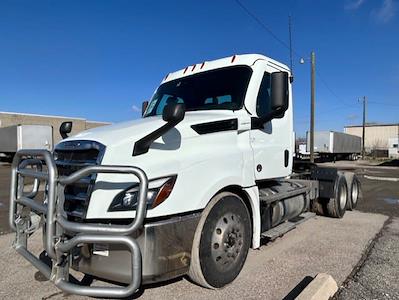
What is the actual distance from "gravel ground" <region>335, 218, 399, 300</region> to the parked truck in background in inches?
1184

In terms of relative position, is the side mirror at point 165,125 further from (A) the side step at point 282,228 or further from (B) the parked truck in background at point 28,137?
(B) the parked truck in background at point 28,137

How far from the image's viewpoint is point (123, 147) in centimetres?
354

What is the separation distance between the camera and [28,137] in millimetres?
33062

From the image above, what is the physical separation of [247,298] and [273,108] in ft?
7.31

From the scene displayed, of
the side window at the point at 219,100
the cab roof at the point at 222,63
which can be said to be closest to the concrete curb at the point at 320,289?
the side window at the point at 219,100

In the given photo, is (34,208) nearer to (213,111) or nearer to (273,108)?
(213,111)

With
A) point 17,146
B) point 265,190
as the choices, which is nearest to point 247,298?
point 265,190

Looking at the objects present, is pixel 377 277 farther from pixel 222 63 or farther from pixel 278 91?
pixel 222 63

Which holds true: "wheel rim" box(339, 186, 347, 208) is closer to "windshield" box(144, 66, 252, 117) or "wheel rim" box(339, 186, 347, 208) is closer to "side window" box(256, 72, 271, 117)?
"side window" box(256, 72, 271, 117)

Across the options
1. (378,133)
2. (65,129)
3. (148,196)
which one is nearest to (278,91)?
(148,196)

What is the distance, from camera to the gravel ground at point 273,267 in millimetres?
4168

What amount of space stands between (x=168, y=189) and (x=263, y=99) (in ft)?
7.30

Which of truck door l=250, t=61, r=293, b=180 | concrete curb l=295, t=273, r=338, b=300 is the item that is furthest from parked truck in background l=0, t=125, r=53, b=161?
concrete curb l=295, t=273, r=338, b=300

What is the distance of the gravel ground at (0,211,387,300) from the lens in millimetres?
4168
